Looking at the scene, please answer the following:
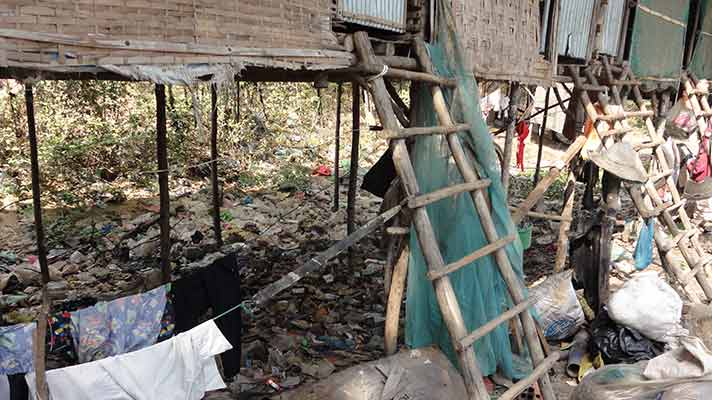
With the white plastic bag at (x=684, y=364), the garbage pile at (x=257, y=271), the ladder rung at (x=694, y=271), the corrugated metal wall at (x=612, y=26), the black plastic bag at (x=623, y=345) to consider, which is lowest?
the garbage pile at (x=257, y=271)

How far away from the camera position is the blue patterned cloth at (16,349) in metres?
2.84

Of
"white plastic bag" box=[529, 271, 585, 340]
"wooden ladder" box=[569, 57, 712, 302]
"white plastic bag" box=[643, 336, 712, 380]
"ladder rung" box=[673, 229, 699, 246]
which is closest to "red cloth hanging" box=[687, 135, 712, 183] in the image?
"wooden ladder" box=[569, 57, 712, 302]

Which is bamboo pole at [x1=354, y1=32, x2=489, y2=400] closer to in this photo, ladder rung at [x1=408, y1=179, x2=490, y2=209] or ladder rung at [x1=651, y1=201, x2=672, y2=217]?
ladder rung at [x1=408, y1=179, x2=490, y2=209]

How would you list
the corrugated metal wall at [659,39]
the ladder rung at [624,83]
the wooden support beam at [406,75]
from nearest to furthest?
1. the wooden support beam at [406,75]
2. the ladder rung at [624,83]
3. the corrugated metal wall at [659,39]

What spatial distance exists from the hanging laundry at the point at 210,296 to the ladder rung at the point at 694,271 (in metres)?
5.18

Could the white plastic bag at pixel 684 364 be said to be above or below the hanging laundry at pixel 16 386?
below

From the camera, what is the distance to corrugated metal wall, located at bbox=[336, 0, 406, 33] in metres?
3.52

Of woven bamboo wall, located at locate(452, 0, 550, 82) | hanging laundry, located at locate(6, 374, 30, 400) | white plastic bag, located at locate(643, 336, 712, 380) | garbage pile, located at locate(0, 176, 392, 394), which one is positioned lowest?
garbage pile, located at locate(0, 176, 392, 394)

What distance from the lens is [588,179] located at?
5.91 m

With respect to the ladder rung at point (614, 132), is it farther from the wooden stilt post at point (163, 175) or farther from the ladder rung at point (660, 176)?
the wooden stilt post at point (163, 175)

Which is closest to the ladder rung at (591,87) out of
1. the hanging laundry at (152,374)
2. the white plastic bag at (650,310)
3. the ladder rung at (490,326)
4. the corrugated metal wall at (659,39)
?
the corrugated metal wall at (659,39)

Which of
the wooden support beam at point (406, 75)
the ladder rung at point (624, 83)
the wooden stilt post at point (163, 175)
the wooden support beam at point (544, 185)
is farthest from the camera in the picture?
the ladder rung at point (624, 83)

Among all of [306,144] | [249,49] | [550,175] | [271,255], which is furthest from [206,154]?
[249,49]

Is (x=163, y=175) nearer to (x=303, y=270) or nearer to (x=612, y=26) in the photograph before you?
(x=303, y=270)
